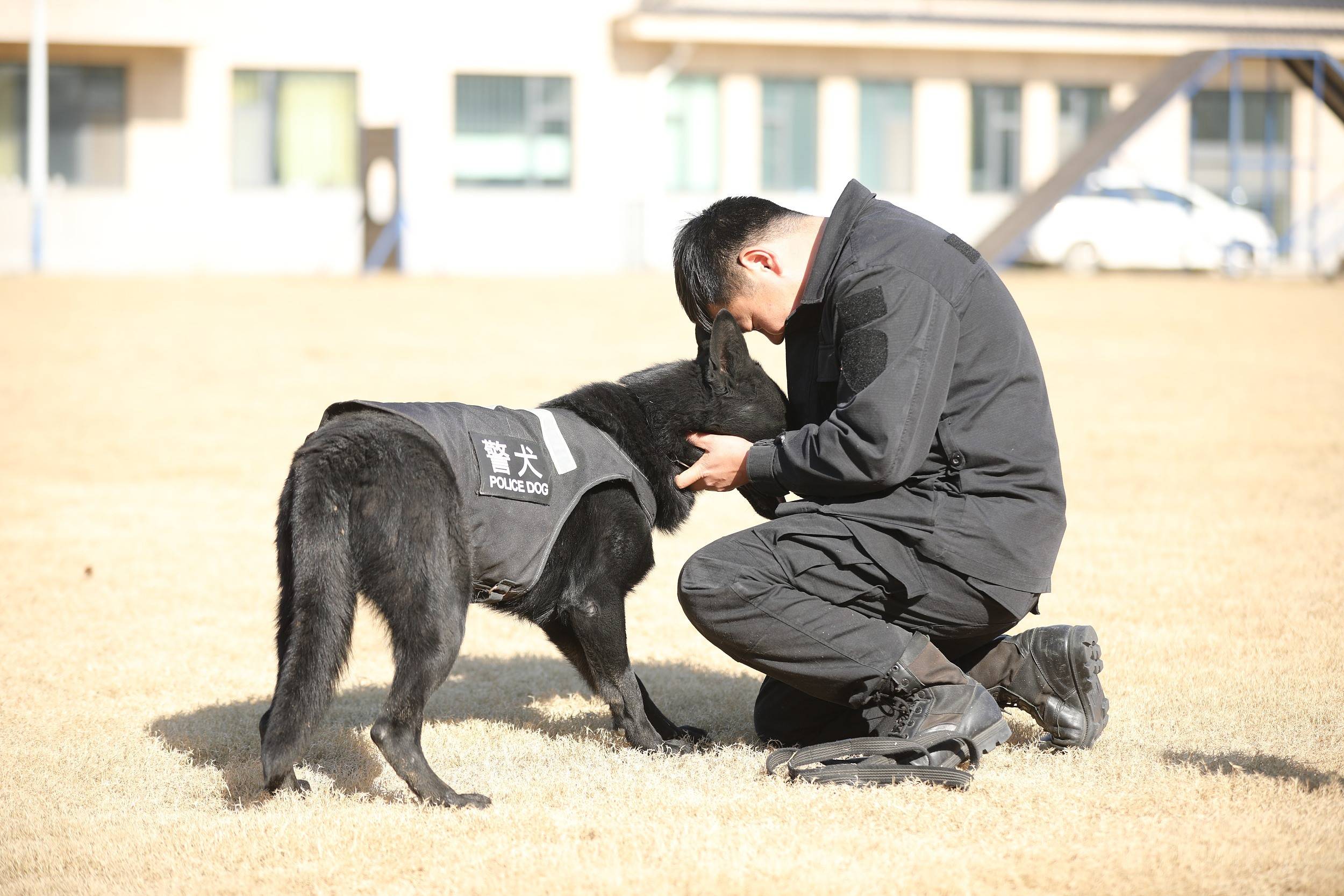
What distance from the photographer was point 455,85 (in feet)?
79.2

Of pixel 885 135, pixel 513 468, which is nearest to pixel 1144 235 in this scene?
pixel 885 135

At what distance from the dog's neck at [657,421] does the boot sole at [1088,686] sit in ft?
3.68

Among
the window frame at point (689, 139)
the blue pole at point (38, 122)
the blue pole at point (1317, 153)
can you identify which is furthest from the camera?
the window frame at point (689, 139)

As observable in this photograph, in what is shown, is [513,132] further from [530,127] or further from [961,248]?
[961,248]

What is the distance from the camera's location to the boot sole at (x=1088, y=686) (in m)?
3.38

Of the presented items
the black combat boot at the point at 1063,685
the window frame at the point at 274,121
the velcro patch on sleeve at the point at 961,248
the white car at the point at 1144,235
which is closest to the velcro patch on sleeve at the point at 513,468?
the velcro patch on sleeve at the point at 961,248

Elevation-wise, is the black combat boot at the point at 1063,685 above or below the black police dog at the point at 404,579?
below

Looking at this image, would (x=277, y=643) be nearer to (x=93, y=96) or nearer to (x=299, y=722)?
(x=299, y=722)

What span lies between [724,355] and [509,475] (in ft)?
2.42

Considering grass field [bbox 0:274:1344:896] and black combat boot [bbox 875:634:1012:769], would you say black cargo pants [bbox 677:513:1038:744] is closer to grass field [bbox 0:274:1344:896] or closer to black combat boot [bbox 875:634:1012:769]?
black combat boot [bbox 875:634:1012:769]

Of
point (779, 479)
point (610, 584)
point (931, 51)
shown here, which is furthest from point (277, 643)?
point (931, 51)

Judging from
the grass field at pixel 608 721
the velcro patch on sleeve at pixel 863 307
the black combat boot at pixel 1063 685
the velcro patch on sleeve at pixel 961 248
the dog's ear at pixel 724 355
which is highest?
the velcro patch on sleeve at pixel 961 248

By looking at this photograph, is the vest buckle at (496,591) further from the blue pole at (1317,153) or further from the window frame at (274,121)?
the window frame at (274,121)

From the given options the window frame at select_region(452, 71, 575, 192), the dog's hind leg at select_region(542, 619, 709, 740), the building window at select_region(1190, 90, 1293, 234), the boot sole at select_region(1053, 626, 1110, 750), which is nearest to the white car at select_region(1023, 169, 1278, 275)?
the building window at select_region(1190, 90, 1293, 234)
